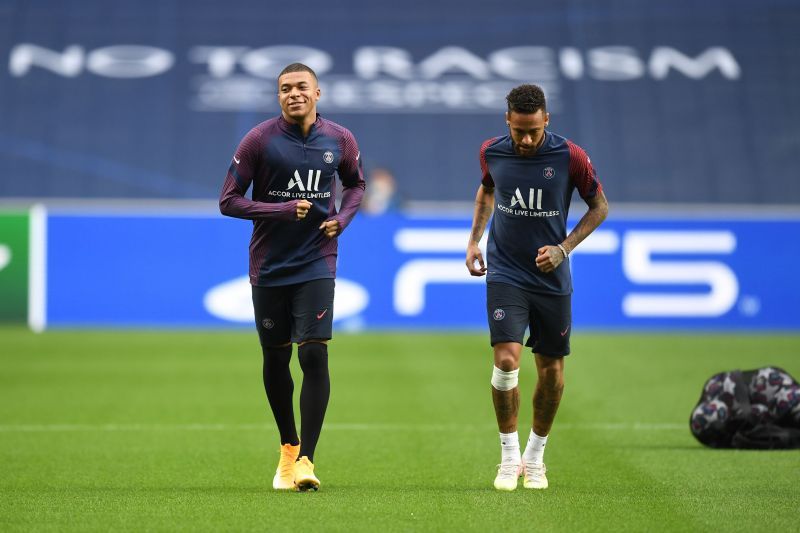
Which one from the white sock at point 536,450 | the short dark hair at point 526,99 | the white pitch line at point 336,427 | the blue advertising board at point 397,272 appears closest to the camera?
the short dark hair at point 526,99

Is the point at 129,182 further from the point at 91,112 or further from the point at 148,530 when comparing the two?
the point at 148,530

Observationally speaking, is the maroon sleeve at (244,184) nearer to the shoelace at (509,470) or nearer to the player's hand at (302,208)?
the player's hand at (302,208)

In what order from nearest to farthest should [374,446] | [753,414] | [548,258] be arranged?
[548,258] < [753,414] < [374,446]

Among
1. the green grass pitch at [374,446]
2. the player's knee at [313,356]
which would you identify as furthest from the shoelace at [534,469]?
the player's knee at [313,356]

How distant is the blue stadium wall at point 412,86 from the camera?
69.9 feet

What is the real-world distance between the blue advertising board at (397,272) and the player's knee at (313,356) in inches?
389

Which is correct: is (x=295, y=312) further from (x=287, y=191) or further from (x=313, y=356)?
(x=287, y=191)

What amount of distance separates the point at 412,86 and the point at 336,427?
1330 cm

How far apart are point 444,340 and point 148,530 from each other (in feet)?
34.2

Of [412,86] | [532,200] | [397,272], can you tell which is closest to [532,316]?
[532,200]

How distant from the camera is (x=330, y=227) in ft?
23.7

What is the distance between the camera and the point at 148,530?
5977mm

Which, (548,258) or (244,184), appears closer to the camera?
(548,258)

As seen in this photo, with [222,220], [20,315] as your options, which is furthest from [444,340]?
[20,315]
